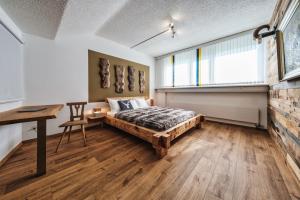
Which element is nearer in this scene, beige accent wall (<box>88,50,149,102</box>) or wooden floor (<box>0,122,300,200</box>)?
wooden floor (<box>0,122,300,200</box>)

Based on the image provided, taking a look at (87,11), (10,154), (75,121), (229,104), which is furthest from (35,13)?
(229,104)

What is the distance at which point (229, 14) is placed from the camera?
87.7 inches

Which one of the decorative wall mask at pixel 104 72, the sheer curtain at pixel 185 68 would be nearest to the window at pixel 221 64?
the sheer curtain at pixel 185 68

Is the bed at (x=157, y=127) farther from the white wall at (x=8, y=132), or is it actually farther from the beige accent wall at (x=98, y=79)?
the white wall at (x=8, y=132)

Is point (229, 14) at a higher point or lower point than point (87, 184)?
higher

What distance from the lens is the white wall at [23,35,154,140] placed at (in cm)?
217

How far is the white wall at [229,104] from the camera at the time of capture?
9.07 feet

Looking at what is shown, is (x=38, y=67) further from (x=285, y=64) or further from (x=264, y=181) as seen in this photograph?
(x=285, y=64)

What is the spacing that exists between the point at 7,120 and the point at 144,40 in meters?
3.26

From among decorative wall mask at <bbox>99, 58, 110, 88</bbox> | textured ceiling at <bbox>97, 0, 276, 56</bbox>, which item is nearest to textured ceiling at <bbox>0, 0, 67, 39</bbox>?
textured ceiling at <bbox>97, 0, 276, 56</bbox>

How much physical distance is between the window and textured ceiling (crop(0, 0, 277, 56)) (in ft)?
1.36

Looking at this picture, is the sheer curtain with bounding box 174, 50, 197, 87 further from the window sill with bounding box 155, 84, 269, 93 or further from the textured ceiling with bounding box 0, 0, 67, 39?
the textured ceiling with bounding box 0, 0, 67, 39

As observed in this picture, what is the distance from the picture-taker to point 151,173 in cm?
134

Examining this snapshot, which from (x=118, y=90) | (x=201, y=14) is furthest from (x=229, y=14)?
(x=118, y=90)
